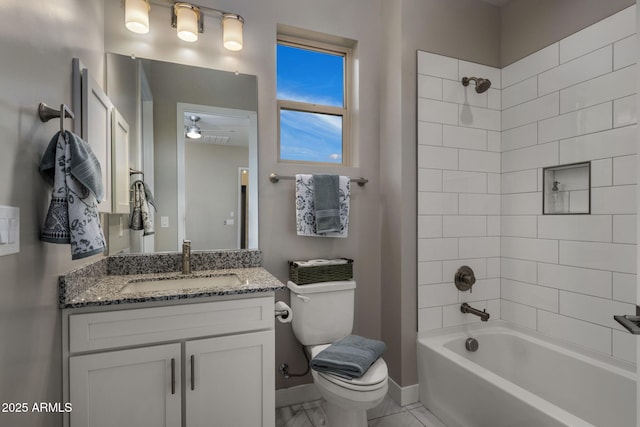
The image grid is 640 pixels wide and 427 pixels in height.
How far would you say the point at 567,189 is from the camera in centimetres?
192

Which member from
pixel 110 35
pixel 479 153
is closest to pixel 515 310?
pixel 479 153

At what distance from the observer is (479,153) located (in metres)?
2.26

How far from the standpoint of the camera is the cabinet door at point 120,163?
5.24 ft

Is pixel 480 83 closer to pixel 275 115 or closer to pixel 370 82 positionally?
pixel 370 82

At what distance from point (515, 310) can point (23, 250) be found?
8.47 feet

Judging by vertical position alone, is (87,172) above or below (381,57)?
below

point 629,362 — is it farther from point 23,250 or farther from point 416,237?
point 23,250

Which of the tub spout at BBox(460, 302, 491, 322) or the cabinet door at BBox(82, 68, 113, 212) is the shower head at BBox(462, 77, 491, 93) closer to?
the tub spout at BBox(460, 302, 491, 322)

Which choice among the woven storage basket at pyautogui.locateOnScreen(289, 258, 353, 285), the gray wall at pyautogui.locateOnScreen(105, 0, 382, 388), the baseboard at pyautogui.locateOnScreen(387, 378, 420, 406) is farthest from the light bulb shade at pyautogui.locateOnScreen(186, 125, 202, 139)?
the baseboard at pyautogui.locateOnScreen(387, 378, 420, 406)

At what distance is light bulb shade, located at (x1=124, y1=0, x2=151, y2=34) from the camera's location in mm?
1682

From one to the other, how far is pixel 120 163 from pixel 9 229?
0.90 m

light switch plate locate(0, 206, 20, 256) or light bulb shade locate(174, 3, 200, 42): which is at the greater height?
light bulb shade locate(174, 3, 200, 42)

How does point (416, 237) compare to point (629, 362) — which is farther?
point (416, 237)

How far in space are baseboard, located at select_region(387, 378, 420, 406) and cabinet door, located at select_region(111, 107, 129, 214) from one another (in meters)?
1.92
